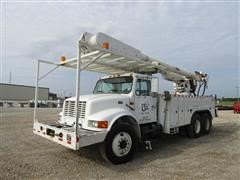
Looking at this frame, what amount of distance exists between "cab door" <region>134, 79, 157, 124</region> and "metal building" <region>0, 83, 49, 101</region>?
46096 millimetres

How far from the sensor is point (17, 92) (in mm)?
49406

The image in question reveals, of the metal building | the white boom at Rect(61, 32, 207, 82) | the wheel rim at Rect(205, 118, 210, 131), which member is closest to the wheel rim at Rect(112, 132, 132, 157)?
the white boom at Rect(61, 32, 207, 82)

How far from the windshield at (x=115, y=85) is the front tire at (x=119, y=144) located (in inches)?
49.8

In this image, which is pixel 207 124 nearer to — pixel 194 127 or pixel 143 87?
pixel 194 127

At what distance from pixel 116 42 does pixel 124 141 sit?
253 cm

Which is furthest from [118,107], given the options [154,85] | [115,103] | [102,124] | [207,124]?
[207,124]

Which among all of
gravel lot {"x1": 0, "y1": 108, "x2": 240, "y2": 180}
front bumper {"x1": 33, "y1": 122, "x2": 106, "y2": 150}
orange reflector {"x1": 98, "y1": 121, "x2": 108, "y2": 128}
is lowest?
gravel lot {"x1": 0, "y1": 108, "x2": 240, "y2": 180}

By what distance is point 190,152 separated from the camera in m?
5.82

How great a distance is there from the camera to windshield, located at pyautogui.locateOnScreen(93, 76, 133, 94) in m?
5.80

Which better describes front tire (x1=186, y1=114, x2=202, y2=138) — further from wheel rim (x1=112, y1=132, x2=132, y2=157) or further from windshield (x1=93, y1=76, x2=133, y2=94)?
wheel rim (x1=112, y1=132, x2=132, y2=157)

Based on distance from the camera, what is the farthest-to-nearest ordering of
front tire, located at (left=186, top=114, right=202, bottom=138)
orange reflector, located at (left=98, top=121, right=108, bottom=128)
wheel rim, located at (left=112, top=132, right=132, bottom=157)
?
front tire, located at (left=186, top=114, right=202, bottom=138) → wheel rim, located at (left=112, top=132, right=132, bottom=157) → orange reflector, located at (left=98, top=121, right=108, bottom=128)

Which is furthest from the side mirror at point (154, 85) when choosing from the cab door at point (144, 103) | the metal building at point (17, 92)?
the metal building at point (17, 92)

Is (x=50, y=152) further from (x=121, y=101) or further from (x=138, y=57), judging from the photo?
(x=138, y=57)

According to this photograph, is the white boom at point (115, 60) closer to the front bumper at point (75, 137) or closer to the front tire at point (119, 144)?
the front bumper at point (75, 137)
